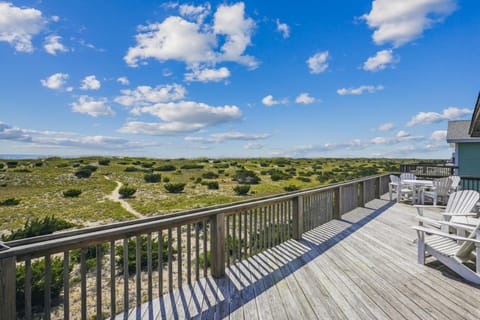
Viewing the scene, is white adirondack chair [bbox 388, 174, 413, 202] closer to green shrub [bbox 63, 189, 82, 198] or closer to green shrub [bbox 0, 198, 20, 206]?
green shrub [bbox 63, 189, 82, 198]

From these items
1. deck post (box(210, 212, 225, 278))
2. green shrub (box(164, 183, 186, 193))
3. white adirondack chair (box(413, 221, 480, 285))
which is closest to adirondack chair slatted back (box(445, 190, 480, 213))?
white adirondack chair (box(413, 221, 480, 285))

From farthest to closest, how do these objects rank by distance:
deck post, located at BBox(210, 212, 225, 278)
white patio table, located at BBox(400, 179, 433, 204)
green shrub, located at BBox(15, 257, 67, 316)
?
white patio table, located at BBox(400, 179, 433, 204), green shrub, located at BBox(15, 257, 67, 316), deck post, located at BBox(210, 212, 225, 278)

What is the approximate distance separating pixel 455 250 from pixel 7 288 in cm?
472

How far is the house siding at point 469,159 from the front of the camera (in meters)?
12.3

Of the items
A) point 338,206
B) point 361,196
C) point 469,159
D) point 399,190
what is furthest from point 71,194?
point 469,159

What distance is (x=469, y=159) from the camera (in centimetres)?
1255

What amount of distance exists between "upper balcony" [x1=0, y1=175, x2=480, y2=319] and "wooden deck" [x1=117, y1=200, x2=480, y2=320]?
1cm

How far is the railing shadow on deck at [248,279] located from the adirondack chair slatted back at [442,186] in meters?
5.19

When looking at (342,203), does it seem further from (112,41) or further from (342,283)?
(112,41)

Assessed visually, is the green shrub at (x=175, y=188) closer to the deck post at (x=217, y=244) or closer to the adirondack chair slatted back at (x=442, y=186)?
the adirondack chair slatted back at (x=442, y=186)

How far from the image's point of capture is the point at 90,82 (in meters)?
11.7

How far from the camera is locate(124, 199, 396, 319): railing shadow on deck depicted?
2402 mm

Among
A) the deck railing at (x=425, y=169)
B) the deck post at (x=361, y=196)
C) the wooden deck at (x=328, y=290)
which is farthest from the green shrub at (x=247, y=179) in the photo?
the wooden deck at (x=328, y=290)

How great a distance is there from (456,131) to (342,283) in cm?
1522
